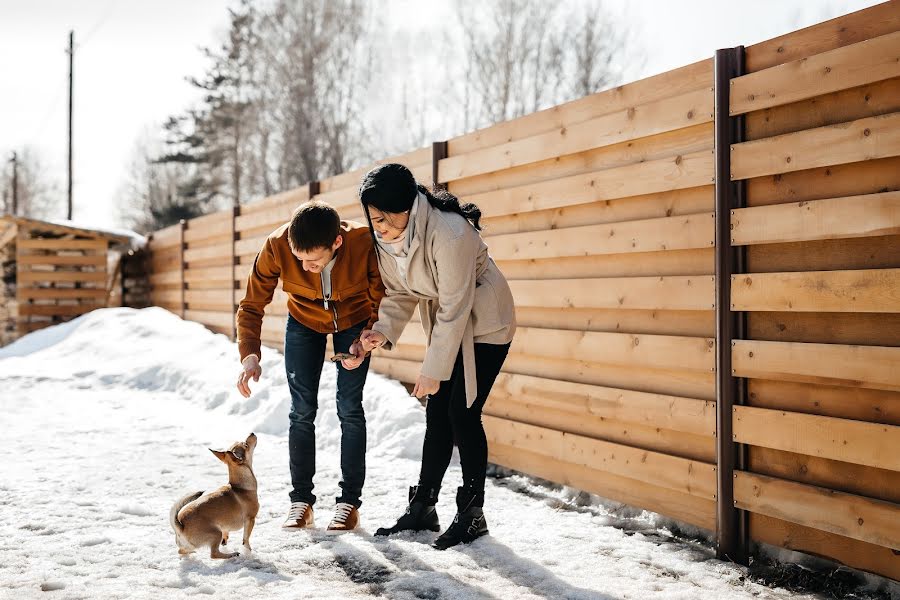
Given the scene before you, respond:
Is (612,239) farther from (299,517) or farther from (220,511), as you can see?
(220,511)

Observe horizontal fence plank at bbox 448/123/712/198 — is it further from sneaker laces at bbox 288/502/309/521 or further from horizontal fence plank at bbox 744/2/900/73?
sneaker laces at bbox 288/502/309/521

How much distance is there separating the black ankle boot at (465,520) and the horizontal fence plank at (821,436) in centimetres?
120

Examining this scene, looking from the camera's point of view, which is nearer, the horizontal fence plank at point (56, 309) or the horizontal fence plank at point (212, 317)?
the horizontal fence plank at point (212, 317)

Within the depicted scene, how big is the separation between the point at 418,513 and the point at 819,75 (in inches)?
101

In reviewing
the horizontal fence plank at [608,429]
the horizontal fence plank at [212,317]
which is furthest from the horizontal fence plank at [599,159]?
the horizontal fence plank at [212,317]

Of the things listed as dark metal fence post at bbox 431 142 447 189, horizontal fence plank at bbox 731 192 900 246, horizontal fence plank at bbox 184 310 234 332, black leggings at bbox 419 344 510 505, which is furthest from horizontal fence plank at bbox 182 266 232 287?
horizontal fence plank at bbox 731 192 900 246

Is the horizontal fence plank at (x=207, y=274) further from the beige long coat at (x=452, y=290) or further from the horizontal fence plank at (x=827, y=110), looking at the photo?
the horizontal fence plank at (x=827, y=110)

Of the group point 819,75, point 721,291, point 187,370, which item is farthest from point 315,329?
point 187,370

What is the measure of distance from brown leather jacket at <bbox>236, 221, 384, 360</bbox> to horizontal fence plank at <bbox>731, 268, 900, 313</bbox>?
1698 mm

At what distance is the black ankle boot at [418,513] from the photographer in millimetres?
3912

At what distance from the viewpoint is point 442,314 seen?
3557 mm

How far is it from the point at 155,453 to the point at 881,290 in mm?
4705

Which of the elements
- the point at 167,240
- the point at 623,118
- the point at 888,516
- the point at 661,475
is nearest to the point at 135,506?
the point at 661,475

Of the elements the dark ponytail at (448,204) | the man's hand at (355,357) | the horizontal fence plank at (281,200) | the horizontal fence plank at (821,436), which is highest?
the horizontal fence plank at (281,200)
